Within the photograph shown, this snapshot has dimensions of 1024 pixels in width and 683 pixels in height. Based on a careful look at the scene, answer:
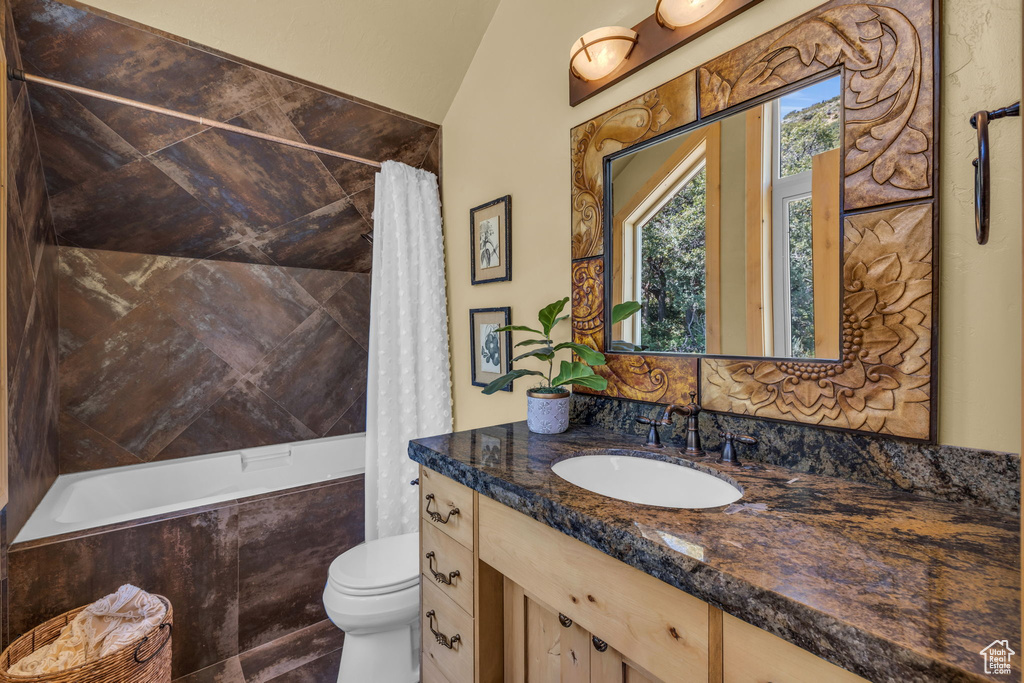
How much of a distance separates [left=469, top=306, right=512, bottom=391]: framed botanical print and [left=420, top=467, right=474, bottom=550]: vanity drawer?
2.31 ft

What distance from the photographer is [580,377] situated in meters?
1.33

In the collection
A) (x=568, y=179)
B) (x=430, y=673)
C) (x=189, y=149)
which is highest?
(x=189, y=149)

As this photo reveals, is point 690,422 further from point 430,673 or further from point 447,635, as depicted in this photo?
point 430,673

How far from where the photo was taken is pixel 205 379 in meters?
2.49

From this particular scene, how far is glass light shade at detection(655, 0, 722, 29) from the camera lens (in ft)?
3.87

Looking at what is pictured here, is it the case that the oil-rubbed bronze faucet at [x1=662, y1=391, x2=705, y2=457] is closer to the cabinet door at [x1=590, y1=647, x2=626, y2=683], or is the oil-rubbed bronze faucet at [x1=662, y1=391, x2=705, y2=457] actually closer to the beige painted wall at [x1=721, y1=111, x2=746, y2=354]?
the beige painted wall at [x1=721, y1=111, x2=746, y2=354]

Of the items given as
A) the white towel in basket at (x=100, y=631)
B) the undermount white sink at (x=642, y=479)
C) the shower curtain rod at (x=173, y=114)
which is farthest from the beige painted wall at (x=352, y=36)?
the white towel in basket at (x=100, y=631)

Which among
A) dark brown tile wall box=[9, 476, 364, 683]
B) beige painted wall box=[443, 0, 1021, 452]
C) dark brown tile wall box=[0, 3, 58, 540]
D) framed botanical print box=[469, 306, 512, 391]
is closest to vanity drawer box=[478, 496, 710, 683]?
beige painted wall box=[443, 0, 1021, 452]

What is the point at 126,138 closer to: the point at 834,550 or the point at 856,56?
the point at 856,56

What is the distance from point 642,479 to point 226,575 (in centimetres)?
179

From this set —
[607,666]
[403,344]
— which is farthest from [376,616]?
[403,344]

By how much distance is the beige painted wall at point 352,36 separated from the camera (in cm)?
157

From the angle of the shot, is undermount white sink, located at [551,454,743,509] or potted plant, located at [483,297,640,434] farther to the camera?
potted plant, located at [483,297,640,434]

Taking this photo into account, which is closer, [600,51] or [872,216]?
[872,216]
